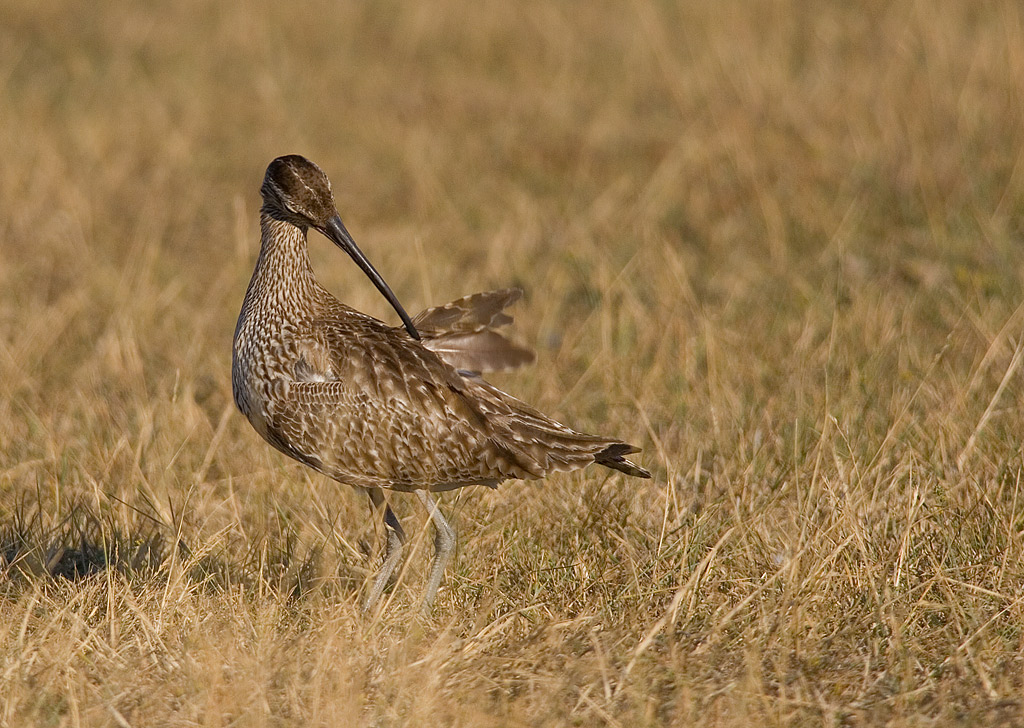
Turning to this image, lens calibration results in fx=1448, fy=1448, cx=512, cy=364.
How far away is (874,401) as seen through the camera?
→ 22.8 ft

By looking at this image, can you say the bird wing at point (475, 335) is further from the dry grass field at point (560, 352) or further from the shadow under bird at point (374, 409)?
the dry grass field at point (560, 352)

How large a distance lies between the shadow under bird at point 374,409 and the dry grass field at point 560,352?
1.21 feet

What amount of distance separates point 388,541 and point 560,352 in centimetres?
273

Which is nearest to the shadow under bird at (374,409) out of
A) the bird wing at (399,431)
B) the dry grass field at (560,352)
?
→ the bird wing at (399,431)

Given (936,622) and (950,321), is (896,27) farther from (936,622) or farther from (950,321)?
(936,622)

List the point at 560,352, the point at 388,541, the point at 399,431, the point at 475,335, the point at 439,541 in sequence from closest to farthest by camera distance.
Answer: the point at 399,431 → the point at 439,541 → the point at 388,541 → the point at 475,335 → the point at 560,352

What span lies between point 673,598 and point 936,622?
935 mm

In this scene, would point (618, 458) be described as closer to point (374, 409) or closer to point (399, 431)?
point (399, 431)

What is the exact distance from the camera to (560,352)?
8109 mm

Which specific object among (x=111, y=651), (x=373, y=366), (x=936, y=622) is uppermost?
(x=373, y=366)

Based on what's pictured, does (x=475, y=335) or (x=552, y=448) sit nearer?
(x=552, y=448)

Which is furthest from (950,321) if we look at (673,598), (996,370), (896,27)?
(896,27)

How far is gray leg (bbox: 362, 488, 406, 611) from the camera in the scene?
5328 millimetres

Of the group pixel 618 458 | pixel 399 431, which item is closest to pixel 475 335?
pixel 399 431
